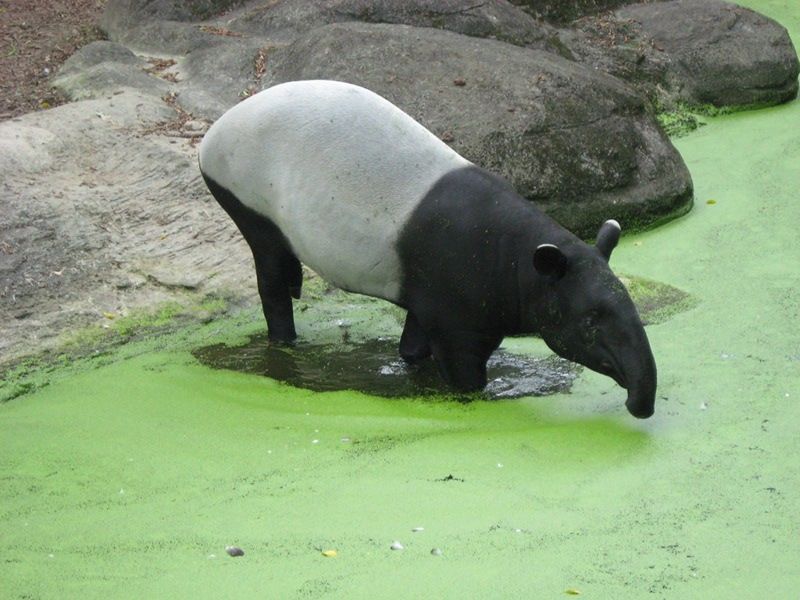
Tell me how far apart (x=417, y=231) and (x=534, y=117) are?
299 centimetres

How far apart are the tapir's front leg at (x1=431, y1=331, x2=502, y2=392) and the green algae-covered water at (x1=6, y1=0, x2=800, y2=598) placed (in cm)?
20

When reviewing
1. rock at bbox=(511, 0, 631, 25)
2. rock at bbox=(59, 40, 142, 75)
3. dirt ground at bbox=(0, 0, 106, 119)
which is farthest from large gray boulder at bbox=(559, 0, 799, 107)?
dirt ground at bbox=(0, 0, 106, 119)

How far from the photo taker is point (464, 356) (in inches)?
251

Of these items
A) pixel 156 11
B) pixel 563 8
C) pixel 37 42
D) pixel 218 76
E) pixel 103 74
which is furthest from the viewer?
pixel 563 8

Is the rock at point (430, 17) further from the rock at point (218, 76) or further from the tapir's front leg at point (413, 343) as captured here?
the tapir's front leg at point (413, 343)

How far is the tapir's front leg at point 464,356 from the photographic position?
6.36 meters

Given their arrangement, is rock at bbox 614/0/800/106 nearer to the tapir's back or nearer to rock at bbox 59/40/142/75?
rock at bbox 59/40/142/75

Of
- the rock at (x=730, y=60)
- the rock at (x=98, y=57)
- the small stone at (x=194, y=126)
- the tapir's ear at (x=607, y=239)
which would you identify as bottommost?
the rock at (x=730, y=60)

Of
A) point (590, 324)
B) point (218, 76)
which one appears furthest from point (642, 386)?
point (218, 76)

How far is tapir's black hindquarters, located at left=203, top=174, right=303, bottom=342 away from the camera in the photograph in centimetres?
700

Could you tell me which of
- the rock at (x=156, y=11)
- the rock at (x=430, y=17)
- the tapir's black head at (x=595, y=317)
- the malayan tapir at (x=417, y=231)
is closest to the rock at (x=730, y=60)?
the rock at (x=430, y=17)

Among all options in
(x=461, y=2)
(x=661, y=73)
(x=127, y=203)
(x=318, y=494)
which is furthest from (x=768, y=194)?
(x=318, y=494)

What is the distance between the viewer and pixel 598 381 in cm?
646

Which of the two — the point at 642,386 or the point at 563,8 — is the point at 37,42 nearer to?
the point at 563,8
